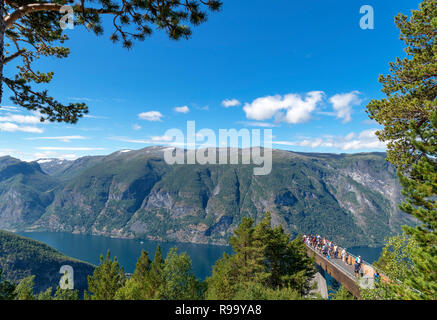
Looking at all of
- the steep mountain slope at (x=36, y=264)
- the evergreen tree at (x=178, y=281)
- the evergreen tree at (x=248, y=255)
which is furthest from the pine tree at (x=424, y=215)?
the steep mountain slope at (x=36, y=264)

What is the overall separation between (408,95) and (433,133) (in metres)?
4.11

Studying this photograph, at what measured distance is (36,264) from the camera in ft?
Result: 499

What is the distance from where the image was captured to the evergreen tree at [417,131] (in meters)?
7.45

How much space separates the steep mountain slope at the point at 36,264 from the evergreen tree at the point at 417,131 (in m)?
179

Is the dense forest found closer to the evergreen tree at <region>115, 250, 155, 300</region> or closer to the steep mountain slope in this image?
the evergreen tree at <region>115, 250, 155, 300</region>

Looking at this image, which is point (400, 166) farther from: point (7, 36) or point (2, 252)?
point (2, 252)

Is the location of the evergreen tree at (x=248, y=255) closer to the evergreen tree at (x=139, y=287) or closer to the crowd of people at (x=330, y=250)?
the evergreen tree at (x=139, y=287)

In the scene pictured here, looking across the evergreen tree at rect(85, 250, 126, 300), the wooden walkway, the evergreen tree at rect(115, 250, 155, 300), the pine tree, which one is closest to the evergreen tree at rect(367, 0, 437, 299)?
the pine tree

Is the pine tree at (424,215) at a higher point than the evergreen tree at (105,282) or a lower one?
higher

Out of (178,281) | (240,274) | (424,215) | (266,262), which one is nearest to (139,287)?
(178,281)

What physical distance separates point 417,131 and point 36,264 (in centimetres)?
21078

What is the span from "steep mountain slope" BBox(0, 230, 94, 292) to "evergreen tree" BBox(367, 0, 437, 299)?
179458 mm

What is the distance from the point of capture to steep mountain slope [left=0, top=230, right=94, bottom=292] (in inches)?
5635
